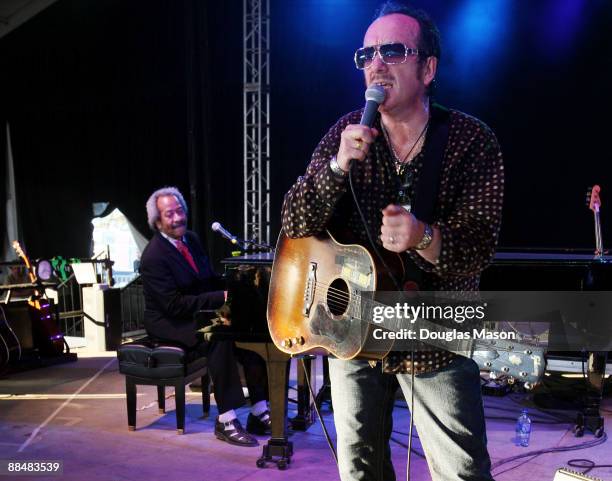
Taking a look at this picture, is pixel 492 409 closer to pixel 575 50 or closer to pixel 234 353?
pixel 234 353

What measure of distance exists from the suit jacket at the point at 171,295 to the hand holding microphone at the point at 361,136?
11.3 feet

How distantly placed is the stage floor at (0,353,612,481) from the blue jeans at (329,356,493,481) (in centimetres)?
218

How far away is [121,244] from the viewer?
12.0 metres

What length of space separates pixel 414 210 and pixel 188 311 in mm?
3453

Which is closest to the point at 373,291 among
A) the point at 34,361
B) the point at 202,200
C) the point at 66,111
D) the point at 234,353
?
the point at 234,353

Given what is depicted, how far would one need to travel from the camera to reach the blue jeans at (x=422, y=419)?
154 centimetres

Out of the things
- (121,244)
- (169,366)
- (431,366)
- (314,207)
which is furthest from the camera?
(121,244)

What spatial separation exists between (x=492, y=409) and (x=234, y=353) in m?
2.24

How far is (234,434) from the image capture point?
4.39m

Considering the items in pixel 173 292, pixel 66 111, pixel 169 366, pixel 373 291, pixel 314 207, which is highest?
pixel 66 111

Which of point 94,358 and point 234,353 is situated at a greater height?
point 234,353

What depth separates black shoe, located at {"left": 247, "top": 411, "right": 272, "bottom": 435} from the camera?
184 inches

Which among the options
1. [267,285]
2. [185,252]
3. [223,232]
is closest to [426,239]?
[267,285]

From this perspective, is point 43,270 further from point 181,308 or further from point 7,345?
point 181,308
